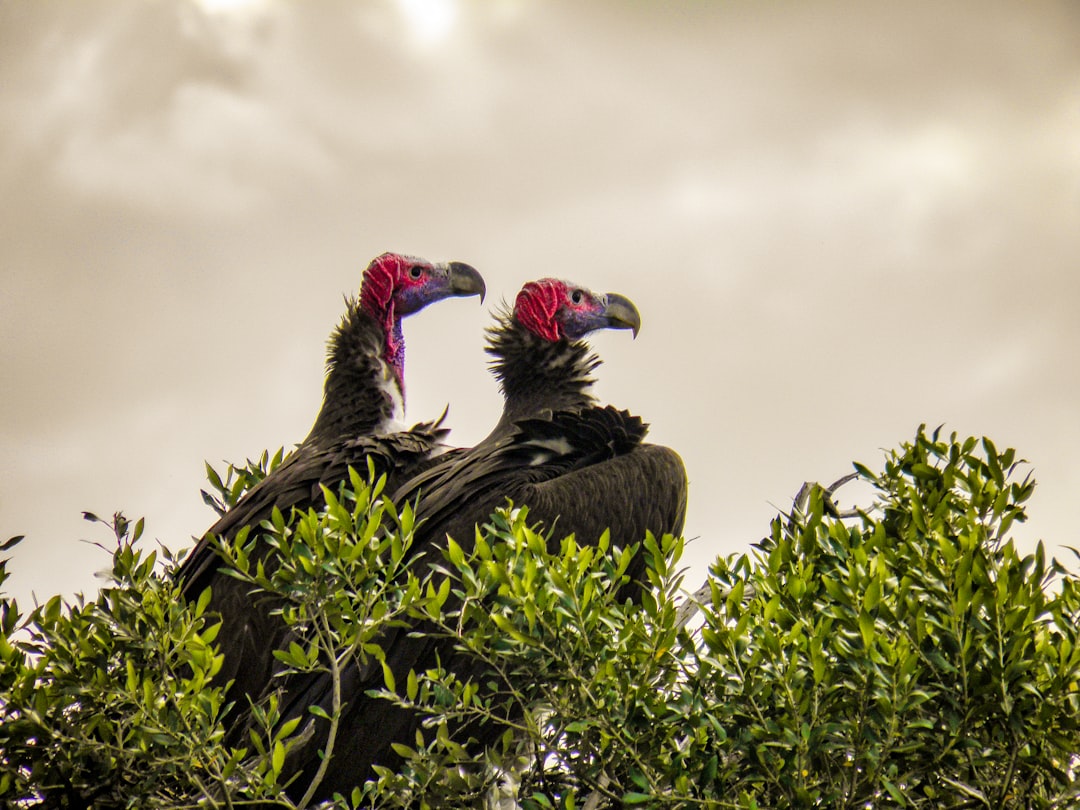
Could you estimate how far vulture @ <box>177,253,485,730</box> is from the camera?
5.71 meters

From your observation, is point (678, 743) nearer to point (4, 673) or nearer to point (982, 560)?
point (982, 560)

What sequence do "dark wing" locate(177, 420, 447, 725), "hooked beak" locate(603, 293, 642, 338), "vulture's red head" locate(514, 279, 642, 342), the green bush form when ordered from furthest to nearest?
1. "hooked beak" locate(603, 293, 642, 338)
2. "vulture's red head" locate(514, 279, 642, 342)
3. "dark wing" locate(177, 420, 447, 725)
4. the green bush

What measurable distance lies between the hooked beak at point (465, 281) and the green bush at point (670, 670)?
14.1ft

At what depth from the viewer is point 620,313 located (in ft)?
25.0

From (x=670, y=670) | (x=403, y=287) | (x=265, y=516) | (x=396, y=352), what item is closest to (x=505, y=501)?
(x=265, y=516)

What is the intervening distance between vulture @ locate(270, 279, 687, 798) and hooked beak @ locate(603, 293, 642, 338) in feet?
3.67

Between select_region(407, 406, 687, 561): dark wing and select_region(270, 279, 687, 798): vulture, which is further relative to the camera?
select_region(407, 406, 687, 561): dark wing

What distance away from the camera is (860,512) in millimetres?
4227

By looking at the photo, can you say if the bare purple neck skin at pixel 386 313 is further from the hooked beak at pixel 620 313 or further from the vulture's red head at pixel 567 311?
the hooked beak at pixel 620 313

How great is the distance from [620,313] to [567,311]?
38cm

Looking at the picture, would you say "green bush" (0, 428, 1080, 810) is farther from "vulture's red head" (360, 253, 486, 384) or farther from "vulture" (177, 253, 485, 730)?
"vulture's red head" (360, 253, 486, 384)

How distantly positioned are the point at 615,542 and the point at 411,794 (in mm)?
1969

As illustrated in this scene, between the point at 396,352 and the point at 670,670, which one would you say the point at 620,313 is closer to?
the point at 396,352

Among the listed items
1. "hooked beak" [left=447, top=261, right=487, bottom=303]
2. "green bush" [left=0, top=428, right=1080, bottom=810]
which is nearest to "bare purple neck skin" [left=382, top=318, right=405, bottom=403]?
"hooked beak" [left=447, top=261, right=487, bottom=303]
